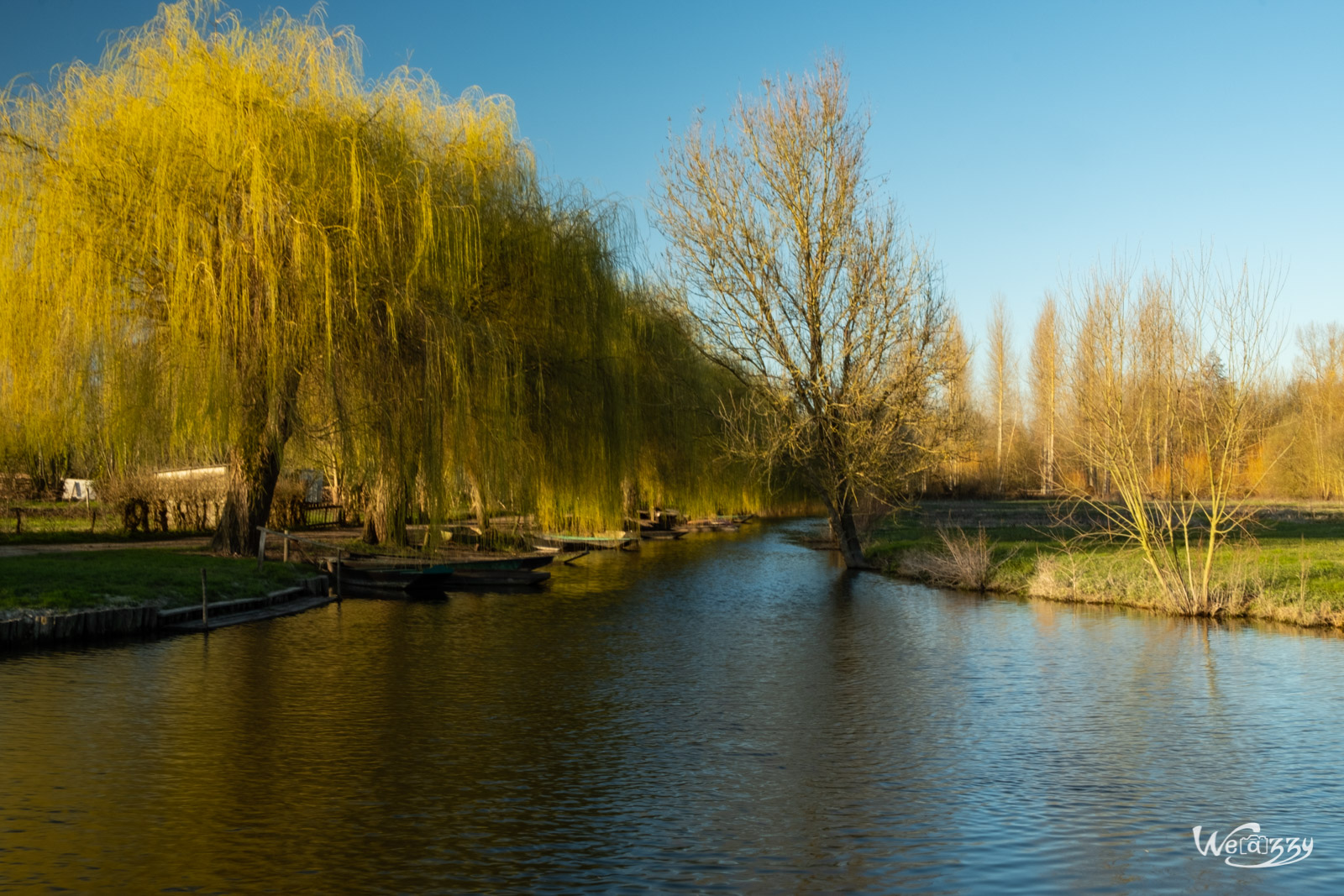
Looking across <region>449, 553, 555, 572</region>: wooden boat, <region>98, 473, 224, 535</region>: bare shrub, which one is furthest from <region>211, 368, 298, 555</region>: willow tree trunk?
<region>98, 473, 224, 535</region>: bare shrub

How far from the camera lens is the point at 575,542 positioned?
111ft

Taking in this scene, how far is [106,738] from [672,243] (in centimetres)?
2109

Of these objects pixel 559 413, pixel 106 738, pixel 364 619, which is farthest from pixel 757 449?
pixel 106 738

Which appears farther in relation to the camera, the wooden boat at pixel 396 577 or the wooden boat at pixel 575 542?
the wooden boat at pixel 575 542

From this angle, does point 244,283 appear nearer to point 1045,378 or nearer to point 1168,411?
point 1168,411

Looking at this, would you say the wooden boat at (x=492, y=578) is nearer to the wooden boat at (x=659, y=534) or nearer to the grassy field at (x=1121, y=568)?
the grassy field at (x=1121, y=568)

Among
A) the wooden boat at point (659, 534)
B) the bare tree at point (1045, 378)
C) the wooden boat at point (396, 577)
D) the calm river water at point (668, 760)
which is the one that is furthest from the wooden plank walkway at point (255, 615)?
the bare tree at point (1045, 378)

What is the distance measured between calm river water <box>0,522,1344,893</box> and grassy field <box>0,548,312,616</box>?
1.46 meters

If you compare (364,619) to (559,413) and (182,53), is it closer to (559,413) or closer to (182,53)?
(559,413)

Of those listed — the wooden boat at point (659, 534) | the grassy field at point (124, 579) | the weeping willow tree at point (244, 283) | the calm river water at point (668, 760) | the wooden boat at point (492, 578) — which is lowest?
the calm river water at point (668, 760)

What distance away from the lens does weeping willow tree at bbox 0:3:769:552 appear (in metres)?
18.2

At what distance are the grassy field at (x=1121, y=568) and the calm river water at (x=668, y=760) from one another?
5.44ft

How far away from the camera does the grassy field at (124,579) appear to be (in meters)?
15.9

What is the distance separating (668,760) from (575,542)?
24.1 meters
